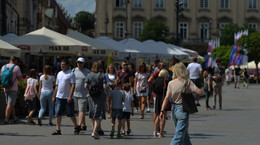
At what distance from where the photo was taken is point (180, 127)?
8961 millimetres

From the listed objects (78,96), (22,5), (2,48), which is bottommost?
(78,96)

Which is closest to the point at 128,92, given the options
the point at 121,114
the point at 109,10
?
the point at 121,114

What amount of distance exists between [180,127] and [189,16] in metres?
76.1

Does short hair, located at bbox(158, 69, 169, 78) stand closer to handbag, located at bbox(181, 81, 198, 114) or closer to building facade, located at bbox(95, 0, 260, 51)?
handbag, located at bbox(181, 81, 198, 114)

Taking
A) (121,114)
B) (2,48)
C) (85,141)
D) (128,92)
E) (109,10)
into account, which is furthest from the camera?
(109,10)

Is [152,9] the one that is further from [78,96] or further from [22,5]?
[78,96]

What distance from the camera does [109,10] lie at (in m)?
81.6

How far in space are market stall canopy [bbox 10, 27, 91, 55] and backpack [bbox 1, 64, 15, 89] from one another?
208 inches

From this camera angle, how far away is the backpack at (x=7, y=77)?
14.3 metres

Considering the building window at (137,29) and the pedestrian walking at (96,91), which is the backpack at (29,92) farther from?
the building window at (137,29)

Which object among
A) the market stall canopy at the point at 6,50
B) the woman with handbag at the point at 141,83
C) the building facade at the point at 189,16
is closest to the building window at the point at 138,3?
the building facade at the point at 189,16

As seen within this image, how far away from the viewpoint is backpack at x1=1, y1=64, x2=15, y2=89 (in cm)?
1430

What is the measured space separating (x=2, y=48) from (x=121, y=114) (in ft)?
21.8

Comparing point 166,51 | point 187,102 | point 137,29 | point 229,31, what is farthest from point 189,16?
point 187,102
